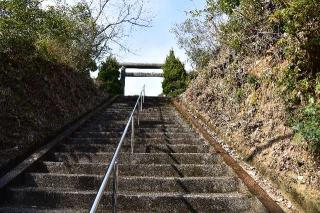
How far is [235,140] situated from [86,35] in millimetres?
9137

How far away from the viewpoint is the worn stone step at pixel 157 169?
5625 millimetres

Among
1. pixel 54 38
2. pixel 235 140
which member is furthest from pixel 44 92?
pixel 235 140

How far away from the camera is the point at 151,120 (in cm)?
1009

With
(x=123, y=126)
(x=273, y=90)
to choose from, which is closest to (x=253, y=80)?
(x=273, y=90)

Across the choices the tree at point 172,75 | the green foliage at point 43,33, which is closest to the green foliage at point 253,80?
the green foliage at point 43,33

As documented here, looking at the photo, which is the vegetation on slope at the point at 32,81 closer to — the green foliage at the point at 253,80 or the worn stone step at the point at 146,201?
the worn stone step at the point at 146,201

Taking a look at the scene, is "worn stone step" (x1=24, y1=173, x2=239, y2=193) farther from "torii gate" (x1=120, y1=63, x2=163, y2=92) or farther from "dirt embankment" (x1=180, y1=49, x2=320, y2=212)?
"torii gate" (x1=120, y1=63, x2=163, y2=92)

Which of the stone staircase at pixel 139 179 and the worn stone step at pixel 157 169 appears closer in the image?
the stone staircase at pixel 139 179

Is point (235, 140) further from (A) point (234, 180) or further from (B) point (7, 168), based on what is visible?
Answer: (B) point (7, 168)

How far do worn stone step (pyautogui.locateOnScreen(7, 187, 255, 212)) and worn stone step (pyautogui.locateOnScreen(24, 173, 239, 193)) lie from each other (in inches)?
10.0

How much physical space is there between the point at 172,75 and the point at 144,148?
10687 millimetres

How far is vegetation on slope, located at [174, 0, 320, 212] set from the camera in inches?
191

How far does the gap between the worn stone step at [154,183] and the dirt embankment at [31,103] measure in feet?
2.73

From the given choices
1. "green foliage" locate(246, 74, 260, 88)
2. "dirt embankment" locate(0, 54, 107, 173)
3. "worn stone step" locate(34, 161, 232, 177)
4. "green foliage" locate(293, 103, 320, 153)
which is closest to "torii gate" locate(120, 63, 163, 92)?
"dirt embankment" locate(0, 54, 107, 173)
